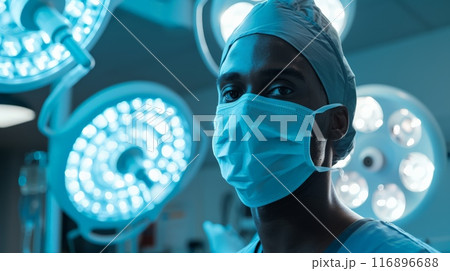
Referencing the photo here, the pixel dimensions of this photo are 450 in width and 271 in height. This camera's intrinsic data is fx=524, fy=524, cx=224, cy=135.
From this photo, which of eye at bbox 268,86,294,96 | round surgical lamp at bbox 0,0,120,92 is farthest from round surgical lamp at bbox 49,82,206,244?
eye at bbox 268,86,294,96

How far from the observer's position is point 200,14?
1.37 m

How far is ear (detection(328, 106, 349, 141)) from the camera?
1047mm

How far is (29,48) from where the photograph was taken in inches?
48.9

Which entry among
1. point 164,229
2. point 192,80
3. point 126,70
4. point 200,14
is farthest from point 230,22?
point 164,229

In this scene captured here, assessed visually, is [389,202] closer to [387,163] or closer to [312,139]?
[387,163]

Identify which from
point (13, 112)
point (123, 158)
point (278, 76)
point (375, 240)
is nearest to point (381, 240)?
point (375, 240)

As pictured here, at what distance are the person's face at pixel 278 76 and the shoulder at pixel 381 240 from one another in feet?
0.52

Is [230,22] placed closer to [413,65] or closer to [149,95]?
[149,95]

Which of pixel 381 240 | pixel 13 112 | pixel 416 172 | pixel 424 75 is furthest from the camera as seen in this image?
pixel 13 112

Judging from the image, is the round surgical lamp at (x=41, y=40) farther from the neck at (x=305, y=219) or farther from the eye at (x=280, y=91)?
the neck at (x=305, y=219)

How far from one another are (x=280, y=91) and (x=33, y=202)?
2.59 ft

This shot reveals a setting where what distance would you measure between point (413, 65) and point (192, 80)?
1.96ft

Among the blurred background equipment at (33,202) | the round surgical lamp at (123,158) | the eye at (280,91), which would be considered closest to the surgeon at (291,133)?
the eye at (280,91)

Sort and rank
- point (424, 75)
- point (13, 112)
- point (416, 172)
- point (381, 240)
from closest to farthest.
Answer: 1. point (381, 240)
2. point (416, 172)
3. point (424, 75)
4. point (13, 112)
